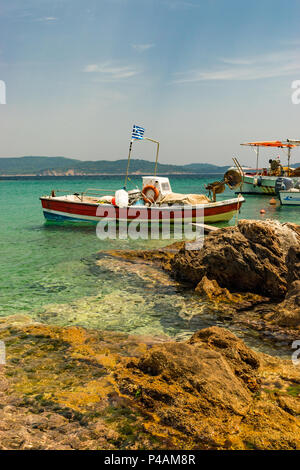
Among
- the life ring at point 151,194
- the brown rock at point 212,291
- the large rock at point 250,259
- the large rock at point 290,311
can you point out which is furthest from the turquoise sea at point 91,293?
the life ring at point 151,194

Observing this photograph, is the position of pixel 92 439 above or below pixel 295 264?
below

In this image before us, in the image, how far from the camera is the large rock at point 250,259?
8844 mm

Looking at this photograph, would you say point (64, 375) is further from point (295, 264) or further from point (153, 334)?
point (295, 264)

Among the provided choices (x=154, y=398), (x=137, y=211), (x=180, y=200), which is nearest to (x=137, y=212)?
(x=137, y=211)

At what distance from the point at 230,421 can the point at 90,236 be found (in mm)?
15606

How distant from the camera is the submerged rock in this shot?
3625 millimetres

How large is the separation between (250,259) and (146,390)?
5.61 metres

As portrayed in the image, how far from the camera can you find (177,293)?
9328 millimetres

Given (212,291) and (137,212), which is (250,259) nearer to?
(212,291)

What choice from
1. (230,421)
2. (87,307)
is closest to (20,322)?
(87,307)

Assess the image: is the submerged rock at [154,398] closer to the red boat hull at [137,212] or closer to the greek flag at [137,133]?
the red boat hull at [137,212]
